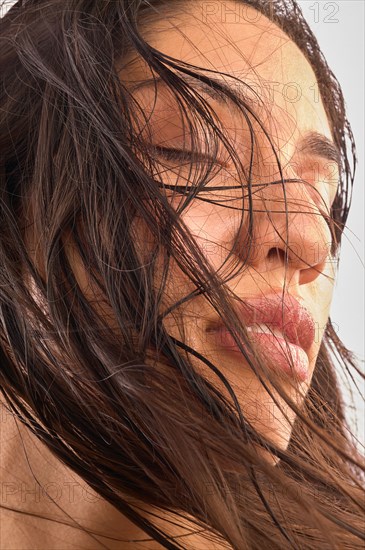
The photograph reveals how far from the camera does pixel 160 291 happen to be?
0.74 meters

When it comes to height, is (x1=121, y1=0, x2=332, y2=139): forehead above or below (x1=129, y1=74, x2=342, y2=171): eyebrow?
above

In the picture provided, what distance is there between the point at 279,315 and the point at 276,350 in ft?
0.11

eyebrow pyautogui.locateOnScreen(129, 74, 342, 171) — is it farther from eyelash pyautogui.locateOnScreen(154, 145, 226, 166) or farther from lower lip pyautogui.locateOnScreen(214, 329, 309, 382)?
lower lip pyautogui.locateOnScreen(214, 329, 309, 382)

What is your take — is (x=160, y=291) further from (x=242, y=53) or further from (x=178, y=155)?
(x=242, y=53)

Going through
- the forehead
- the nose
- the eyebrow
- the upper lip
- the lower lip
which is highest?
the forehead

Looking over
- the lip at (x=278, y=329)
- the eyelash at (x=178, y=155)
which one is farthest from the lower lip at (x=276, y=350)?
the eyelash at (x=178, y=155)

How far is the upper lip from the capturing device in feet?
2.45

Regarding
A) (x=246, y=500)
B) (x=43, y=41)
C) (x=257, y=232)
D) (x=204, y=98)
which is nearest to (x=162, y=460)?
(x=246, y=500)

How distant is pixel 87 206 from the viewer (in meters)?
0.76

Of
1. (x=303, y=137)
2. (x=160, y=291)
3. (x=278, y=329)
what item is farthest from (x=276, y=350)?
(x=303, y=137)

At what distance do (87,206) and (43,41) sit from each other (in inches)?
8.1

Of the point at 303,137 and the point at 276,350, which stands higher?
the point at 303,137

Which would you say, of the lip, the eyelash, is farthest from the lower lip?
the eyelash

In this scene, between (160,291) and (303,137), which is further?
(303,137)
